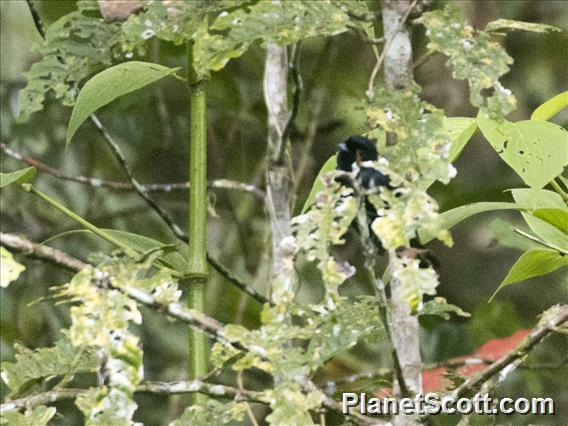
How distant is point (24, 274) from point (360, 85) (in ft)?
2.37

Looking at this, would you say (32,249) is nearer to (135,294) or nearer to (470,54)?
(135,294)

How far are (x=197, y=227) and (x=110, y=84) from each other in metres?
0.14

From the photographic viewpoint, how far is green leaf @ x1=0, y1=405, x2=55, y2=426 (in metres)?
0.60

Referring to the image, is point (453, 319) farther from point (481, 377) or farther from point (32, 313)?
point (481, 377)

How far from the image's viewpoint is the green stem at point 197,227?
0.81 m

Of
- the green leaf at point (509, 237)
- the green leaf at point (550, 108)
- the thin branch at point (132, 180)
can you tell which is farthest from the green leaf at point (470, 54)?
the green leaf at point (509, 237)

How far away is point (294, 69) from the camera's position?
2.11 feet

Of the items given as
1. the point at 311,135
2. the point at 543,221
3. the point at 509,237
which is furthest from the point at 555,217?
the point at 311,135

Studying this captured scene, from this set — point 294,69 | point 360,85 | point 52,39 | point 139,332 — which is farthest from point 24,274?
point 294,69

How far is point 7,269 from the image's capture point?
585mm

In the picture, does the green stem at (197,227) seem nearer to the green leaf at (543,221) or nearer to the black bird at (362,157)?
the black bird at (362,157)

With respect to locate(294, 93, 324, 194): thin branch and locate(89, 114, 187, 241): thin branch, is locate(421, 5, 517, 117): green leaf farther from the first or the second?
locate(294, 93, 324, 194): thin branch

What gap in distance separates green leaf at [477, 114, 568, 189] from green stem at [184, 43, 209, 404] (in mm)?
242

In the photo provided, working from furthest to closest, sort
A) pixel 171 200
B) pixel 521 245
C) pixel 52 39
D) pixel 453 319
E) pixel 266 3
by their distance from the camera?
pixel 171 200, pixel 453 319, pixel 521 245, pixel 52 39, pixel 266 3
